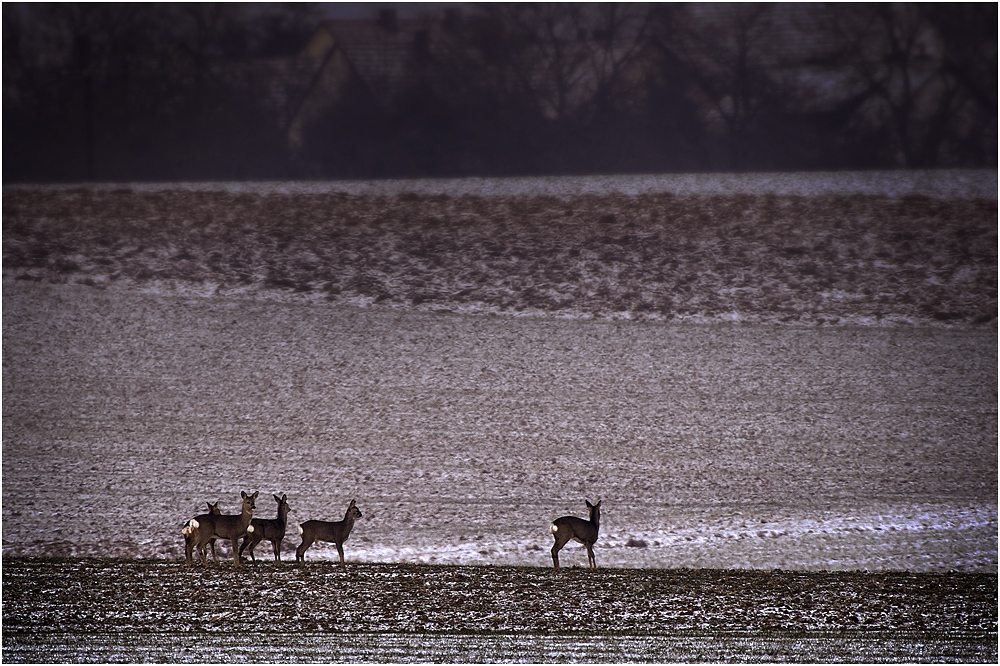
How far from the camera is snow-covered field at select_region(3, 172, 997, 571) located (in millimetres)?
12688

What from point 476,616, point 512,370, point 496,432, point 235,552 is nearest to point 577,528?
point 476,616

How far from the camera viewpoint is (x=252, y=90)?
74.5 feet

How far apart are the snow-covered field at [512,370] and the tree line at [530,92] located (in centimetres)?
103

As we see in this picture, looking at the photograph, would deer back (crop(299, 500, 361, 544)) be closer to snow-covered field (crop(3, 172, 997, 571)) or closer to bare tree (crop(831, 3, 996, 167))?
snow-covered field (crop(3, 172, 997, 571))

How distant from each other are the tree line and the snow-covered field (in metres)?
1.03

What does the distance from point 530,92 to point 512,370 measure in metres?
9.63

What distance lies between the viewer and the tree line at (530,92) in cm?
2211

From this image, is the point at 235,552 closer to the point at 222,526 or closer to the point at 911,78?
the point at 222,526

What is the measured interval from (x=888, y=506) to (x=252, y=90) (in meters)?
18.6

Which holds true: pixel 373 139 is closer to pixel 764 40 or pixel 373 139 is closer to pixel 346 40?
pixel 346 40

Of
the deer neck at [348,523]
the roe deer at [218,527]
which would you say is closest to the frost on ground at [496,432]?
the deer neck at [348,523]

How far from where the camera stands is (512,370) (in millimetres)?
17062

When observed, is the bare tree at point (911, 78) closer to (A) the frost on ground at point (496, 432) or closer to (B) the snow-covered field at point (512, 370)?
(B) the snow-covered field at point (512, 370)

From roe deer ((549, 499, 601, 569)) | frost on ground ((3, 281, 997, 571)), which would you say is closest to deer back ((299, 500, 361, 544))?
roe deer ((549, 499, 601, 569))
